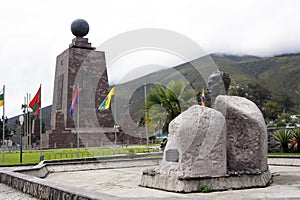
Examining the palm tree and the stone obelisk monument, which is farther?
the stone obelisk monument

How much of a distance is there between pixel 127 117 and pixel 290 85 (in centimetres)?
5788

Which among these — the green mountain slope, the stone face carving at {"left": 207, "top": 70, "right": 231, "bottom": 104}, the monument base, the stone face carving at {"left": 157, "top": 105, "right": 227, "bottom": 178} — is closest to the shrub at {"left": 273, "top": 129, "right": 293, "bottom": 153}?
the stone face carving at {"left": 207, "top": 70, "right": 231, "bottom": 104}

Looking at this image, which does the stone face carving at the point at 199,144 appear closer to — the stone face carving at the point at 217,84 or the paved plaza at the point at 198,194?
the paved plaza at the point at 198,194

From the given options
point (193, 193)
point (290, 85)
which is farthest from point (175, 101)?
point (290, 85)

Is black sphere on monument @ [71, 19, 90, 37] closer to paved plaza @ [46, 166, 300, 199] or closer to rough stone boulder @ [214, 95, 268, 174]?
paved plaza @ [46, 166, 300, 199]

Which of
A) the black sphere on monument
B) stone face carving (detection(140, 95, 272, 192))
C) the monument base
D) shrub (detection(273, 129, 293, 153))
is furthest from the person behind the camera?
the black sphere on monument

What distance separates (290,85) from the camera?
87.1 metres

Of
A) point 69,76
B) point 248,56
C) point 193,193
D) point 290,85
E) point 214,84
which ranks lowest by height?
point 193,193

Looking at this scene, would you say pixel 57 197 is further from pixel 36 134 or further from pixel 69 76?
pixel 36 134

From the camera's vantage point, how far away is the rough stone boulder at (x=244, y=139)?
29.1ft

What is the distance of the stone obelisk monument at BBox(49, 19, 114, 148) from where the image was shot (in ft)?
105

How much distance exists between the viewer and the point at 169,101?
18453mm

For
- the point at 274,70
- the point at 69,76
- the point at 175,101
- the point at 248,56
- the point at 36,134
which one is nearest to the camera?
the point at 175,101

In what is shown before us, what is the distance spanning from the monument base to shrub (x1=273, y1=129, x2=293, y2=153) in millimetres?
9903
